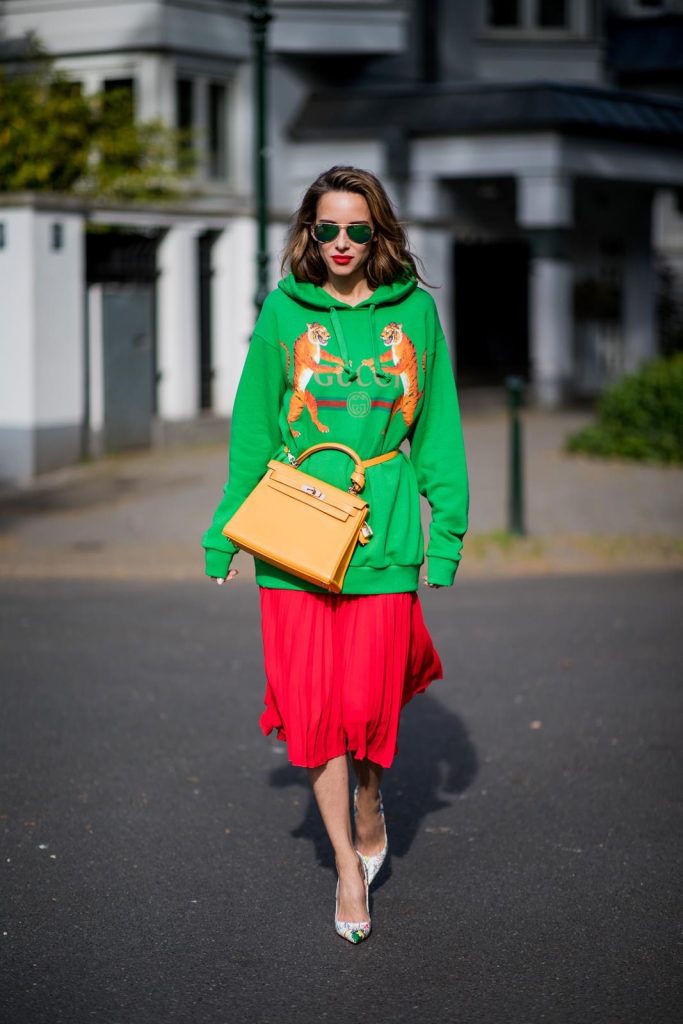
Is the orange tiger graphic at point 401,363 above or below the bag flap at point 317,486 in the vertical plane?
above

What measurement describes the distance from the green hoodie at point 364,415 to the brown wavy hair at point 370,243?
44mm

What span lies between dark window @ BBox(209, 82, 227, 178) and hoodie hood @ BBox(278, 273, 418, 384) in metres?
17.3

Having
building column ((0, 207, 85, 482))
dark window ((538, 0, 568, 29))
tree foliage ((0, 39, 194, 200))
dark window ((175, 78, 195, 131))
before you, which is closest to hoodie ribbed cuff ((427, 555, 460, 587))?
building column ((0, 207, 85, 482))

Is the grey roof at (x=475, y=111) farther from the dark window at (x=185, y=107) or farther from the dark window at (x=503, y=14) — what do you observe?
the dark window at (x=503, y=14)

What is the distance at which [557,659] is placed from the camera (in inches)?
334

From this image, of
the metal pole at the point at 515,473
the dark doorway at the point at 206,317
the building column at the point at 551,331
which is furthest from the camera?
the building column at the point at 551,331

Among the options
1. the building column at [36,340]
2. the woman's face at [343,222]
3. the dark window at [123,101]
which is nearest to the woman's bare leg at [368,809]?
the woman's face at [343,222]

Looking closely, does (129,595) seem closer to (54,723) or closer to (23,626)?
(23,626)

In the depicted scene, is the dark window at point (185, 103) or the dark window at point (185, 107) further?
the dark window at point (185, 103)

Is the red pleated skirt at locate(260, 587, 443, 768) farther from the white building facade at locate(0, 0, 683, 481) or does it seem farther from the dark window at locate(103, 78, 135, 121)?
the dark window at locate(103, 78, 135, 121)

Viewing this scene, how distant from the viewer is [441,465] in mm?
4727

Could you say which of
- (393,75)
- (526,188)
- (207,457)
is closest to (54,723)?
(207,457)

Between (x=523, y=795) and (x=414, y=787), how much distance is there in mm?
397

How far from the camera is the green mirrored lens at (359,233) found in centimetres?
454
